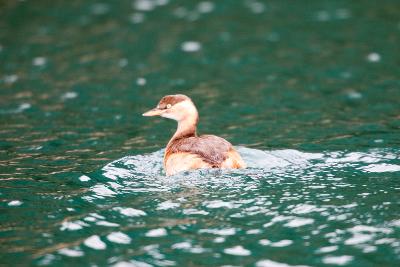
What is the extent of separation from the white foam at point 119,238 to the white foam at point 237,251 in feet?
3.43

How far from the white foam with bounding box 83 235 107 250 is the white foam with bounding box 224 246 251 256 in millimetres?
1266

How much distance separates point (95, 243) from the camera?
7.35m

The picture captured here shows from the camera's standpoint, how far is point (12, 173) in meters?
10.2

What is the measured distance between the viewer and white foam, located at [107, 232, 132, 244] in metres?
7.37

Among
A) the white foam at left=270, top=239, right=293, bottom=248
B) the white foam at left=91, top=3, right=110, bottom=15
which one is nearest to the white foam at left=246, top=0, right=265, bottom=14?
the white foam at left=91, top=3, right=110, bottom=15

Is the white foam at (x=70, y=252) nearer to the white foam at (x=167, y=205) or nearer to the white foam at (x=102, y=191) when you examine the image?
the white foam at (x=167, y=205)

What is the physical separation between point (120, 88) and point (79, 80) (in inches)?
48.6

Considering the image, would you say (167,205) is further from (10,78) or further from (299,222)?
(10,78)

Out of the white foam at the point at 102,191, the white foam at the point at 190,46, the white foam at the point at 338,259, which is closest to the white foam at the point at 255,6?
the white foam at the point at 190,46

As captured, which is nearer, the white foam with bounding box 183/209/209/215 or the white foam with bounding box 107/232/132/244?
the white foam with bounding box 107/232/132/244

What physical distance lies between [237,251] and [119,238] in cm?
127

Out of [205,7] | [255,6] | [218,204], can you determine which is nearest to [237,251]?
[218,204]

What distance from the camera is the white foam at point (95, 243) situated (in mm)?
7266

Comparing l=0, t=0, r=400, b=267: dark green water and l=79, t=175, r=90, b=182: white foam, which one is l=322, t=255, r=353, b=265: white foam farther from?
l=79, t=175, r=90, b=182: white foam
